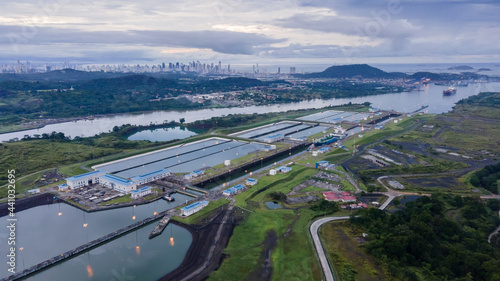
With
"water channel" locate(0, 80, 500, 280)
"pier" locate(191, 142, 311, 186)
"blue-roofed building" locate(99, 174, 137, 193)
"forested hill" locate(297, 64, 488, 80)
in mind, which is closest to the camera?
"water channel" locate(0, 80, 500, 280)

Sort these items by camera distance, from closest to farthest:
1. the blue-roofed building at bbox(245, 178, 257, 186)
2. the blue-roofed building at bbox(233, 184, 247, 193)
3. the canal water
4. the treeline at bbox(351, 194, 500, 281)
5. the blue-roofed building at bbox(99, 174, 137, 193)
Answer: the treeline at bbox(351, 194, 500, 281) → the blue-roofed building at bbox(99, 174, 137, 193) → the blue-roofed building at bbox(233, 184, 247, 193) → the blue-roofed building at bbox(245, 178, 257, 186) → the canal water

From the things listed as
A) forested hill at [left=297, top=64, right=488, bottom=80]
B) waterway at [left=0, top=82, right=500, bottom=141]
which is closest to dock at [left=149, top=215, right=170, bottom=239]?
waterway at [left=0, top=82, right=500, bottom=141]

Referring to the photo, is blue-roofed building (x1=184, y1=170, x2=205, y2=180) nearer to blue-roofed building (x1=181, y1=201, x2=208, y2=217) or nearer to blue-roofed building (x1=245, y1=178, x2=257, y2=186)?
blue-roofed building (x1=245, y1=178, x2=257, y2=186)

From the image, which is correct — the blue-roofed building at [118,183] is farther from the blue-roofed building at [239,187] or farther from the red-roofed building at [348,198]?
the red-roofed building at [348,198]

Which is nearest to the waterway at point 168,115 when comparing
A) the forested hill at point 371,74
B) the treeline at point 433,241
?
the treeline at point 433,241

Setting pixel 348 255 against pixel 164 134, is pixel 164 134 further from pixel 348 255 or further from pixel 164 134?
pixel 348 255

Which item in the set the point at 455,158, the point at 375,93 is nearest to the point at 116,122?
the point at 455,158

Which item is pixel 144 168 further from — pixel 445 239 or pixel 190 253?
pixel 445 239
